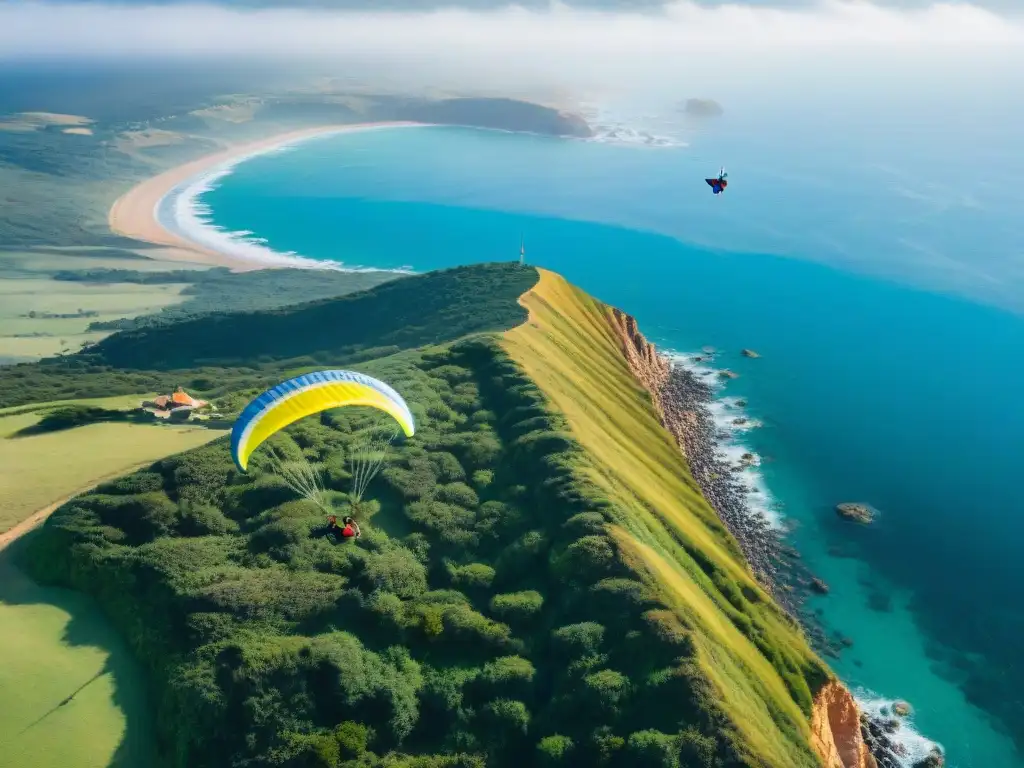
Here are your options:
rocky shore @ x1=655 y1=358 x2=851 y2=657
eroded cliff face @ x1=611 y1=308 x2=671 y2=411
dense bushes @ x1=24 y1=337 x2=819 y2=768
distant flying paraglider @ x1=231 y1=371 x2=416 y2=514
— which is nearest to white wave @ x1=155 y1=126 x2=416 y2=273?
eroded cliff face @ x1=611 y1=308 x2=671 y2=411

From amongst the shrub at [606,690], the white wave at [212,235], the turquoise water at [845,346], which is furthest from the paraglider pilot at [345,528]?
the white wave at [212,235]

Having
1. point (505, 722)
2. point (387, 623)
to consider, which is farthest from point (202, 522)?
point (505, 722)

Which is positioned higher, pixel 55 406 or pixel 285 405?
pixel 285 405

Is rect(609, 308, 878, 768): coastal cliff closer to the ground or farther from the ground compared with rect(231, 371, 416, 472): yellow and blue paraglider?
closer to the ground

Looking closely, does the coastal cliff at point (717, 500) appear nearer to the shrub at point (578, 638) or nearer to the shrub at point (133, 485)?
the shrub at point (578, 638)

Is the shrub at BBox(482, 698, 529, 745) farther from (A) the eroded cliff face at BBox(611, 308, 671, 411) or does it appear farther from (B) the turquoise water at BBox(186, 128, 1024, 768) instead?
(A) the eroded cliff face at BBox(611, 308, 671, 411)

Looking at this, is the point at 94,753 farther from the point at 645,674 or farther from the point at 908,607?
the point at 908,607

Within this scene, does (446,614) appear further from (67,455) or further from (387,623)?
(67,455)
